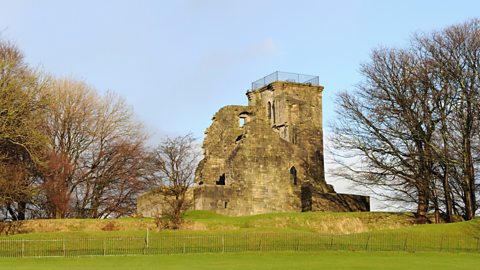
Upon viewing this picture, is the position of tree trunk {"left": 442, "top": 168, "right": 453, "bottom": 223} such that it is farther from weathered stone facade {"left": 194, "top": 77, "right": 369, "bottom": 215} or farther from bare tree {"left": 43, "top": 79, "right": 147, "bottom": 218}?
bare tree {"left": 43, "top": 79, "right": 147, "bottom": 218}

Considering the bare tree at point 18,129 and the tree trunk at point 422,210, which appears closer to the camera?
the bare tree at point 18,129

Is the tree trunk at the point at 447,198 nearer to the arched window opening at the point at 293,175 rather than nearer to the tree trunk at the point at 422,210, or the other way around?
the tree trunk at the point at 422,210

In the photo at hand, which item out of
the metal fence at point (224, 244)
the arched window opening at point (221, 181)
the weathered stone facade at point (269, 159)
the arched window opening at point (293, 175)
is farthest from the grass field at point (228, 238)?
the arched window opening at point (293, 175)

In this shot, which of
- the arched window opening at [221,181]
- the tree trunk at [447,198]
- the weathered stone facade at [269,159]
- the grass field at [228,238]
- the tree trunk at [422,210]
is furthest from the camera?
the arched window opening at [221,181]

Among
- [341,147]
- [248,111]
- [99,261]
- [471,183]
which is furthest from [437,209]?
[99,261]

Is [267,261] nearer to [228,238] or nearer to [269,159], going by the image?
[228,238]

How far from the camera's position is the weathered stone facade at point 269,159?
164 ft

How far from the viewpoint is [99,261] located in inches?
1198

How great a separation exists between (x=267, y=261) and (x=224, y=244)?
524cm

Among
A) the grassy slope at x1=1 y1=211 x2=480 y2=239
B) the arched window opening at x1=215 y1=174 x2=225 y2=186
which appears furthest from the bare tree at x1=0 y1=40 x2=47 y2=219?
the arched window opening at x1=215 y1=174 x2=225 y2=186

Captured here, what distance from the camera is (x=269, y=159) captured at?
51844mm

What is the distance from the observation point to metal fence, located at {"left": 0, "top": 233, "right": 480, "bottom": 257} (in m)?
33.7

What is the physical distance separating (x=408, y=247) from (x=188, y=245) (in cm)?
1099

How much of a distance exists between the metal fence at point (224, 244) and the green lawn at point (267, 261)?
46.2 inches
